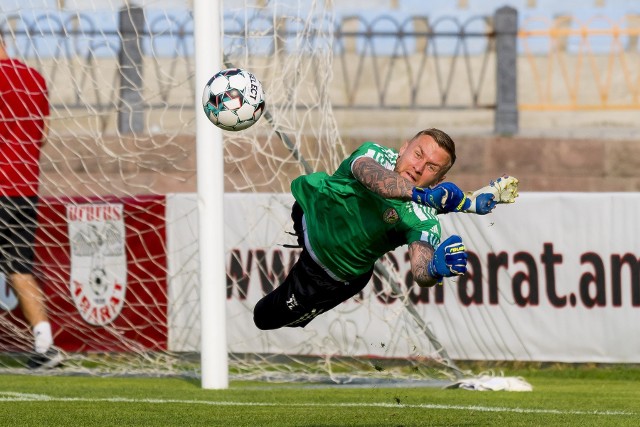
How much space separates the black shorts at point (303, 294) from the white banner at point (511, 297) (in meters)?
2.91

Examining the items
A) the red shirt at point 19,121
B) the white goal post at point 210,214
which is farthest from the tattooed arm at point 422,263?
the red shirt at point 19,121

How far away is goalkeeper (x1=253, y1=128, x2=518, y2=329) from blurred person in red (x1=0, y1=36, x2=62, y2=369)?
3.39 m

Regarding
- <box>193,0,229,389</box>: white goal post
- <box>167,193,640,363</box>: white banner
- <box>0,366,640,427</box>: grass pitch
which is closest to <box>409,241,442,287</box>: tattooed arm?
<box>0,366,640,427</box>: grass pitch

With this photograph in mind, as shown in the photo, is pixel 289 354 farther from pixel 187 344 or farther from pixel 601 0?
pixel 601 0

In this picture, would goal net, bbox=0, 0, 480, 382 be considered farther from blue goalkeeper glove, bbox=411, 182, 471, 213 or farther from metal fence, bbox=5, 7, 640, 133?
blue goalkeeper glove, bbox=411, 182, 471, 213

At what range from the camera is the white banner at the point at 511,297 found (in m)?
11.0

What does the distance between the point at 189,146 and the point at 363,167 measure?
6099mm

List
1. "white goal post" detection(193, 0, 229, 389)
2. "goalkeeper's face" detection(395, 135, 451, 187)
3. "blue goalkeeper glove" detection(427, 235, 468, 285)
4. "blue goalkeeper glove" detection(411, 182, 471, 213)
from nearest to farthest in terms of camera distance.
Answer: "blue goalkeeper glove" detection(411, 182, 471, 213) < "blue goalkeeper glove" detection(427, 235, 468, 285) < "goalkeeper's face" detection(395, 135, 451, 187) < "white goal post" detection(193, 0, 229, 389)

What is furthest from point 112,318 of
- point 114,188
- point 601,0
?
point 601,0

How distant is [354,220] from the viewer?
744 cm

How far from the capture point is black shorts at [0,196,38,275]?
10859 millimetres

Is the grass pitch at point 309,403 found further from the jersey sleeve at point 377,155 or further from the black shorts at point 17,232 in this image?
the jersey sleeve at point 377,155

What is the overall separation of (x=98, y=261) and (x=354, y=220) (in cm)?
455

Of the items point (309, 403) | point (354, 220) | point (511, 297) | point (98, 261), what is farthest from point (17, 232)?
point (354, 220)
